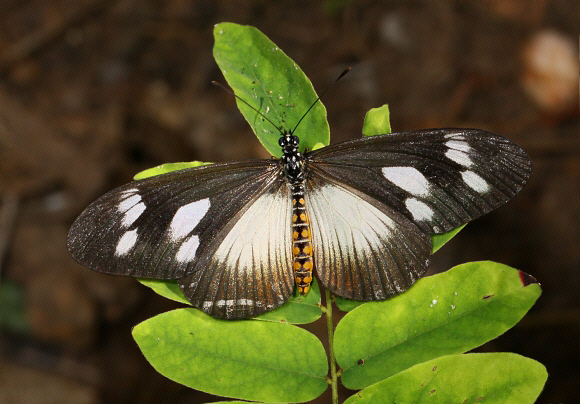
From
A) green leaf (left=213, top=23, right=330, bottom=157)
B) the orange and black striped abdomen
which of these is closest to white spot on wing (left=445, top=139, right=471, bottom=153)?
green leaf (left=213, top=23, right=330, bottom=157)

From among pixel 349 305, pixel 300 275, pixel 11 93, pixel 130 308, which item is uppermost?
pixel 11 93

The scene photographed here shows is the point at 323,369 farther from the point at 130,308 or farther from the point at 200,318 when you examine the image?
the point at 130,308

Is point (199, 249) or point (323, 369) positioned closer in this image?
point (323, 369)

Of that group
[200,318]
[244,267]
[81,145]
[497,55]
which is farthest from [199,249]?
[497,55]

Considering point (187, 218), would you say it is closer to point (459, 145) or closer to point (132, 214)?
point (132, 214)

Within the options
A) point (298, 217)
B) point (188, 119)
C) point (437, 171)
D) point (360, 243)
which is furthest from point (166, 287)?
point (188, 119)

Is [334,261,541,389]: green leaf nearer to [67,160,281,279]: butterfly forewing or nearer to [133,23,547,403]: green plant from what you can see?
[133,23,547,403]: green plant

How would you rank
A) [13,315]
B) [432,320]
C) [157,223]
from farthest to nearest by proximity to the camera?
1. [13,315]
2. [157,223]
3. [432,320]
